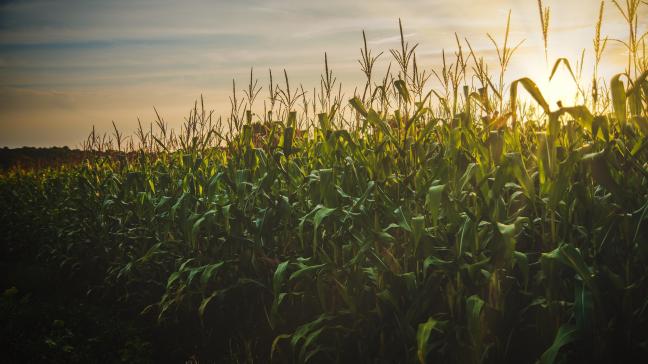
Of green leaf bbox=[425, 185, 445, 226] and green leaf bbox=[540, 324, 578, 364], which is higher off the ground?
green leaf bbox=[425, 185, 445, 226]

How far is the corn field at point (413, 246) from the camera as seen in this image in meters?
2.06

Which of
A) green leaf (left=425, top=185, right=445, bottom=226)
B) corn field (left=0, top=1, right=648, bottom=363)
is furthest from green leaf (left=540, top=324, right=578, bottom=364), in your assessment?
green leaf (left=425, top=185, right=445, bottom=226)

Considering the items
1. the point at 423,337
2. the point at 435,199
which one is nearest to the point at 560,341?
the point at 423,337

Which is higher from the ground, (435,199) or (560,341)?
(435,199)

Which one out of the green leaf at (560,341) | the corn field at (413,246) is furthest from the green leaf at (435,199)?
the green leaf at (560,341)

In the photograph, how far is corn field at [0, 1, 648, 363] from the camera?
81.0 inches

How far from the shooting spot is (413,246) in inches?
97.0

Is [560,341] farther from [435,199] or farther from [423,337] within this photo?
[435,199]

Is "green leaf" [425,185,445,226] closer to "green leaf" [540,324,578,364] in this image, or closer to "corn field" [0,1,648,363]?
"corn field" [0,1,648,363]

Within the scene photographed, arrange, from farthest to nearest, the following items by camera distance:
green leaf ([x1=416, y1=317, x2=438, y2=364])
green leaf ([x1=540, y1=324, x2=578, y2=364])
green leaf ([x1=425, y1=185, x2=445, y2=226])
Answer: green leaf ([x1=425, y1=185, x2=445, y2=226]) → green leaf ([x1=416, y1=317, x2=438, y2=364]) → green leaf ([x1=540, y1=324, x2=578, y2=364])

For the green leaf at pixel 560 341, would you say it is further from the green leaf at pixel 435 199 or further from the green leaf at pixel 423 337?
the green leaf at pixel 435 199

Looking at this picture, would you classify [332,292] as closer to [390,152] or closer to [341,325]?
[341,325]

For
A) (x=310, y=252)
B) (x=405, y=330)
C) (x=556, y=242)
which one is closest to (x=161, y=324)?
(x=310, y=252)

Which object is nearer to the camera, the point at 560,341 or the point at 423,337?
the point at 560,341
